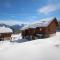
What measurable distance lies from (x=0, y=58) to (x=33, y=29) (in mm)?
22687

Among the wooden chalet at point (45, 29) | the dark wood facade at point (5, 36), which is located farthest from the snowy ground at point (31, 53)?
the dark wood facade at point (5, 36)

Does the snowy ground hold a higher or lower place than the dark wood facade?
lower

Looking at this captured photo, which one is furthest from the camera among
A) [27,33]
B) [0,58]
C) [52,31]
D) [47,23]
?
[27,33]

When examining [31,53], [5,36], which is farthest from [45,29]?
[31,53]

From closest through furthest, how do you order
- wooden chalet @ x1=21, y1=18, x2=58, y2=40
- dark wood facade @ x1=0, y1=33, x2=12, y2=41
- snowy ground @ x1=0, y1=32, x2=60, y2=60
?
1. snowy ground @ x1=0, y1=32, x2=60, y2=60
2. wooden chalet @ x1=21, y1=18, x2=58, y2=40
3. dark wood facade @ x1=0, y1=33, x2=12, y2=41

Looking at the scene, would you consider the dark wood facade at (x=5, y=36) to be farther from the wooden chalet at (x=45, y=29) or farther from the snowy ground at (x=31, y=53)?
the snowy ground at (x=31, y=53)

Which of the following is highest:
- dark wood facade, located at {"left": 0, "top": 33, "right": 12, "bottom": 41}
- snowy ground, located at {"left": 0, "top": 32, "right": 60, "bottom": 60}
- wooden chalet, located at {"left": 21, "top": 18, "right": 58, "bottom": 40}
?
wooden chalet, located at {"left": 21, "top": 18, "right": 58, "bottom": 40}

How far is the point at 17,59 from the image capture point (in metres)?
12.5

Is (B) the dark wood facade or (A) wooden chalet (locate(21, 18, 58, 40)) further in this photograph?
(B) the dark wood facade

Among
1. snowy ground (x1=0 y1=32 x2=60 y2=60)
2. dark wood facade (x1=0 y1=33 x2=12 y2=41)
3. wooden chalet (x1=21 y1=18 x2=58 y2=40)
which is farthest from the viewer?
dark wood facade (x1=0 y1=33 x2=12 y2=41)

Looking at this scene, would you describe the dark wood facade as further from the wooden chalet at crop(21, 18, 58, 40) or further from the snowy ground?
the snowy ground

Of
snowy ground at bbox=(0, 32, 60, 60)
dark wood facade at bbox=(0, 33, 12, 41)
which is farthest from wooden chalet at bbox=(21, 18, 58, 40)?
snowy ground at bbox=(0, 32, 60, 60)

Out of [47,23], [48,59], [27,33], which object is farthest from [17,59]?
[27,33]

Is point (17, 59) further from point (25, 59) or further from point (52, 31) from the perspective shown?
point (52, 31)
